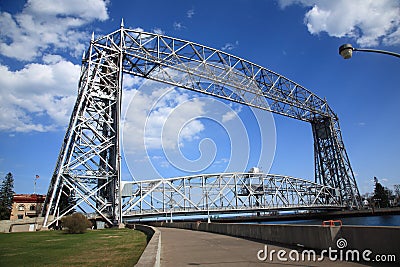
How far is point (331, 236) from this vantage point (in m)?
8.34

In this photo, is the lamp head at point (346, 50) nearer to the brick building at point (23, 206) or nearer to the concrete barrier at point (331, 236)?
the concrete barrier at point (331, 236)

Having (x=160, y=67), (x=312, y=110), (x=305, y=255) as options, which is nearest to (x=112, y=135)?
(x=160, y=67)

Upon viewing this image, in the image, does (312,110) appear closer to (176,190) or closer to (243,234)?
(176,190)

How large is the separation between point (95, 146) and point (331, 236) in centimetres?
2947

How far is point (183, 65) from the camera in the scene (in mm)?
39281

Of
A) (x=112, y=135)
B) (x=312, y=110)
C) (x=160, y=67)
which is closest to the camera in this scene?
(x=112, y=135)

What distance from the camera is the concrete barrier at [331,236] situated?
21.4 ft

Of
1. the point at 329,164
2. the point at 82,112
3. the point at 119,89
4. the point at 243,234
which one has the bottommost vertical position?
the point at 243,234

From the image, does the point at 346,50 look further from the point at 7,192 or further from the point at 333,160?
the point at 7,192

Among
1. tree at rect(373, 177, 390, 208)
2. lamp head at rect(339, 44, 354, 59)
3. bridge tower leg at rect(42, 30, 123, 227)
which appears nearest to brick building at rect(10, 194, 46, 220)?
bridge tower leg at rect(42, 30, 123, 227)

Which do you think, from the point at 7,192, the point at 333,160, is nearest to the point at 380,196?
the point at 333,160

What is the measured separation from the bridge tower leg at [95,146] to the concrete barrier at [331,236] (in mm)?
22089

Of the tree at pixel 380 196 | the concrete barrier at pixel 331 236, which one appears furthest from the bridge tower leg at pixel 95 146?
the tree at pixel 380 196

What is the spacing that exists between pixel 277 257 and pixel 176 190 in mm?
51921
